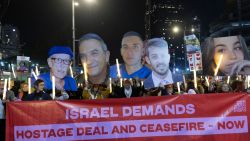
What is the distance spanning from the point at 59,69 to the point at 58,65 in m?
0.13

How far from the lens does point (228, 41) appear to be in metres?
12.5

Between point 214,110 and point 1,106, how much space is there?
403cm

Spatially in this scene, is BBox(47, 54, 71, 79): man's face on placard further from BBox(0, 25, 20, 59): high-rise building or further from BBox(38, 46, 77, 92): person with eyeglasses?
BBox(0, 25, 20, 59): high-rise building

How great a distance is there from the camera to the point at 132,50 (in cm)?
1185

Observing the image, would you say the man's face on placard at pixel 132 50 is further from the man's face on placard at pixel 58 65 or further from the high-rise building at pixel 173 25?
the high-rise building at pixel 173 25

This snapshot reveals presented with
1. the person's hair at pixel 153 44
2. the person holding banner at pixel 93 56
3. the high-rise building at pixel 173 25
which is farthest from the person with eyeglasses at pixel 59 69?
the high-rise building at pixel 173 25

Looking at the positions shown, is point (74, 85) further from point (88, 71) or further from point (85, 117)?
point (85, 117)

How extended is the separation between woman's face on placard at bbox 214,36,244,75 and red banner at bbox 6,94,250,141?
4797 mm

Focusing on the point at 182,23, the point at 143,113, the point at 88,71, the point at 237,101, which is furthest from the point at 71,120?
the point at 182,23

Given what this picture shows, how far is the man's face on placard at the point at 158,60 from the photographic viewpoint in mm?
11891

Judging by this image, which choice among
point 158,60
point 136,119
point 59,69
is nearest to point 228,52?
point 158,60

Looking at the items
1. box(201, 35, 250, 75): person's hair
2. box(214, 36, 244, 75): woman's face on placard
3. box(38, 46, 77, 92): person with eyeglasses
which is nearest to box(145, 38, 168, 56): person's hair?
box(201, 35, 250, 75): person's hair

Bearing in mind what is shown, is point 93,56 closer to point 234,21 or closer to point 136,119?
point 136,119

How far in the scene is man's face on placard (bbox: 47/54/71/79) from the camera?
36.9 ft
